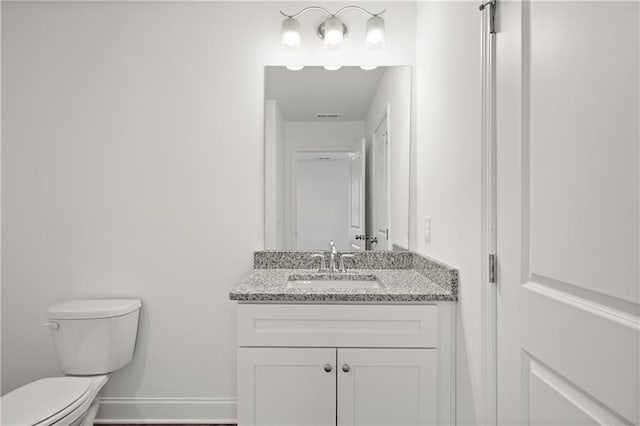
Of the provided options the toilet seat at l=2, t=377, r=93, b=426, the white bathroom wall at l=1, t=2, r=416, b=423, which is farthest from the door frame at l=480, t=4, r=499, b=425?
the toilet seat at l=2, t=377, r=93, b=426

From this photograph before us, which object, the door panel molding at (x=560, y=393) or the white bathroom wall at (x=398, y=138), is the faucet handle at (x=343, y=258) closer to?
the white bathroom wall at (x=398, y=138)

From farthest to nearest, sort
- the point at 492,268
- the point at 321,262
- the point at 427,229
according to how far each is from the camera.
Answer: the point at 321,262 < the point at 427,229 < the point at 492,268

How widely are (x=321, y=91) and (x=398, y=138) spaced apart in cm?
51

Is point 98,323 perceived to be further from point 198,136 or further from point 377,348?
point 377,348

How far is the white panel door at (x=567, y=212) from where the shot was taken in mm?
691

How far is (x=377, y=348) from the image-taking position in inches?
57.3

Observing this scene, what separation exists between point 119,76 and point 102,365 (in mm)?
1502

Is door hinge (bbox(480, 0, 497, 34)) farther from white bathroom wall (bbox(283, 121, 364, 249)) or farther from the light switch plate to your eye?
white bathroom wall (bbox(283, 121, 364, 249))

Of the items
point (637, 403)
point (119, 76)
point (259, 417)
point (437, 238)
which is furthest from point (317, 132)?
point (637, 403)

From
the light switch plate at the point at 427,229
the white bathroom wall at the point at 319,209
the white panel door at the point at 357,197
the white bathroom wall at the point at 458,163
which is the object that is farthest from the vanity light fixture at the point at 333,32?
the light switch plate at the point at 427,229

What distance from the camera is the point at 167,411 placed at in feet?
6.63

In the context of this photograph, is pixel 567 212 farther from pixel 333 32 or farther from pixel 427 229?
pixel 333 32

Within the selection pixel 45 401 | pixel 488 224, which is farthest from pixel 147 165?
pixel 488 224

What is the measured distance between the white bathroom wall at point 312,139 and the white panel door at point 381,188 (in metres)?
0.12
